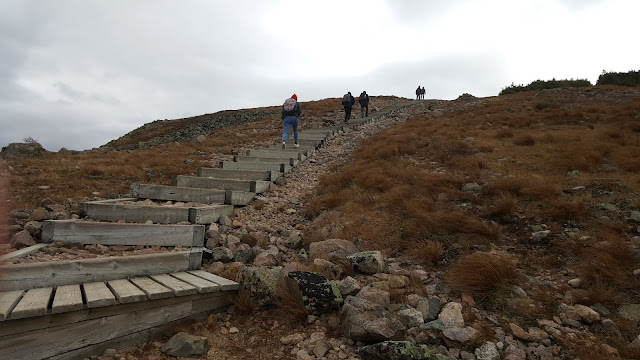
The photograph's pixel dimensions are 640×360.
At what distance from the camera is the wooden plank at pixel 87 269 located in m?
3.16

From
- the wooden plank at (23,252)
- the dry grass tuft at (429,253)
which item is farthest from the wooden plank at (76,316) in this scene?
the dry grass tuft at (429,253)

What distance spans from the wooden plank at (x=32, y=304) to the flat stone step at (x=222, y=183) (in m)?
4.35

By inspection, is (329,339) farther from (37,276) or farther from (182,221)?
(182,221)

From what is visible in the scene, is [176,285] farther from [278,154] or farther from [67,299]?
[278,154]

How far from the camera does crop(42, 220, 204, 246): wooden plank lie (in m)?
4.39

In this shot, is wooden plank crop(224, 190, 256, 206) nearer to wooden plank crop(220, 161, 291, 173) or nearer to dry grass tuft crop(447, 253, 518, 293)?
wooden plank crop(220, 161, 291, 173)

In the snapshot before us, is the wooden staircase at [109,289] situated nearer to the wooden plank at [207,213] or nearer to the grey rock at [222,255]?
the wooden plank at [207,213]

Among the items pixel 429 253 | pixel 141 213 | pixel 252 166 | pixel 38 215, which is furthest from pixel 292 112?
pixel 429 253

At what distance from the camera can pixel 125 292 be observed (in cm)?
314

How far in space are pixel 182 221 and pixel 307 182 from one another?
396 cm

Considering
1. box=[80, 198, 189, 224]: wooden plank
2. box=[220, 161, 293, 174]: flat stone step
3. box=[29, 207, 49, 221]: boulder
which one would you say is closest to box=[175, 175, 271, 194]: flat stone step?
box=[220, 161, 293, 174]: flat stone step

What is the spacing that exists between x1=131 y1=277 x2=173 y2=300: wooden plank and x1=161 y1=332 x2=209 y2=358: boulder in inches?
16.1

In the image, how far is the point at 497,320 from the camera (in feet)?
9.83

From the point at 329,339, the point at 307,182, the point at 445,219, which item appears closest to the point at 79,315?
the point at 329,339
